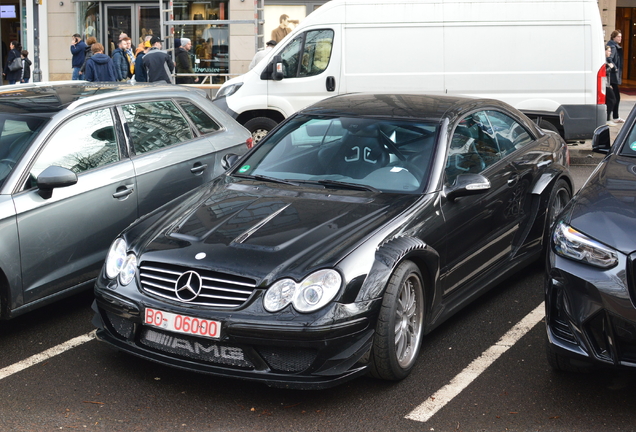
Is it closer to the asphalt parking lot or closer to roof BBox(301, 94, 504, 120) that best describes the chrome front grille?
the asphalt parking lot

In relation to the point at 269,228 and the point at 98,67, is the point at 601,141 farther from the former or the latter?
the point at 98,67

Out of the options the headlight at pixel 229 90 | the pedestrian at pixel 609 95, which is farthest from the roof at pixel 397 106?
the pedestrian at pixel 609 95

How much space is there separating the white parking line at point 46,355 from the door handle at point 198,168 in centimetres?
166

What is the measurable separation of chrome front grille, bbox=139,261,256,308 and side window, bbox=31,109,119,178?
4.77 ft

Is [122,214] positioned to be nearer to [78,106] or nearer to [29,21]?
[78,106]

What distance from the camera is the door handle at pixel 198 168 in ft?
22.0

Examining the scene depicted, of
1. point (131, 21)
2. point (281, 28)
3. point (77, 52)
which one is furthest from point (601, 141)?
point (131, 21)

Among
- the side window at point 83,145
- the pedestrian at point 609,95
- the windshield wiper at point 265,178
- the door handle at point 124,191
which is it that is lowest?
the door handle at point 124,191

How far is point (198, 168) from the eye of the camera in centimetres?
675

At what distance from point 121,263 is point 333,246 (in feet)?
4.00

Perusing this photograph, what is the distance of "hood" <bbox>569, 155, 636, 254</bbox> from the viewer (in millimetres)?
4105

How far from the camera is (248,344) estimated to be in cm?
421

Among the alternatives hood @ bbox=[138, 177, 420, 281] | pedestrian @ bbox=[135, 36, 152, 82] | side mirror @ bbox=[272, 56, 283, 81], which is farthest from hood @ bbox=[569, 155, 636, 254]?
pedestrian @ bbox=[135, 36, 152, 82]

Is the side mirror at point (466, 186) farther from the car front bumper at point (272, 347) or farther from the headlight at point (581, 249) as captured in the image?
the car front bumper at point (272, 347)
